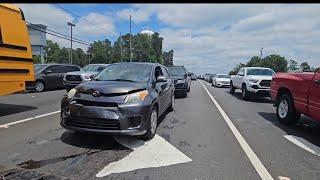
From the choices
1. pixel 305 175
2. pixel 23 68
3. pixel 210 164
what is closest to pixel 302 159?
pixel 305 175

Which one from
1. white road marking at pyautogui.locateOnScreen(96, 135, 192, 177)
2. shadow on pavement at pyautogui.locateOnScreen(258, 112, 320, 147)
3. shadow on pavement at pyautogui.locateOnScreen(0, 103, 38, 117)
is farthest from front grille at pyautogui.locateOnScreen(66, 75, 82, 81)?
white road marking at pyautogui.locateOnScreen(96, 135, 192, 177)

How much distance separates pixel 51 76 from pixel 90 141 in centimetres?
1539

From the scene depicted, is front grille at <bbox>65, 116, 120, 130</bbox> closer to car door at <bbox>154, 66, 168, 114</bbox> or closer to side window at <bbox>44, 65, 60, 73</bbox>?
car door at <bbox>154, 66, 168, 114</bbox>

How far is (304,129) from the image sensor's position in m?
9.75

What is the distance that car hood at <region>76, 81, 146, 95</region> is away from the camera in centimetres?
709

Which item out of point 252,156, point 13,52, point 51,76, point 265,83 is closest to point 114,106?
point 252,156

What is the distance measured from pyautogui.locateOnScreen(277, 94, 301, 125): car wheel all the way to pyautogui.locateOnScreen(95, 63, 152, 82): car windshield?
4061 millimetres

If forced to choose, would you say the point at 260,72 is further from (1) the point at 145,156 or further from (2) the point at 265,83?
(1) the point at 145,156

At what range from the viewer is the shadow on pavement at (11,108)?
11.1 m

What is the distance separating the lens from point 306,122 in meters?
11.0

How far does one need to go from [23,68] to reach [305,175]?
871cm

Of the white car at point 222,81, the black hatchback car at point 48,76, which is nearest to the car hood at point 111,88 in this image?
the black hatchback car at point 48,76

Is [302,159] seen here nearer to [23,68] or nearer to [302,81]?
[302,81]

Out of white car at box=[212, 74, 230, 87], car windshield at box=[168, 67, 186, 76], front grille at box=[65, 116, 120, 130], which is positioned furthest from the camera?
white car at box=[212, 74, 230, 87]
